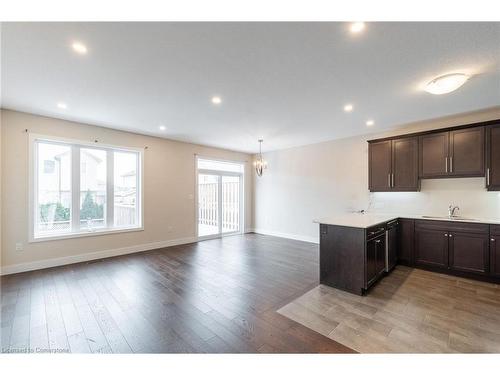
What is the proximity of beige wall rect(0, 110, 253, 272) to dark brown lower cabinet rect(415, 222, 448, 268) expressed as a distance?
15.8 ft

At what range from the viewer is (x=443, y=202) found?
4027mm

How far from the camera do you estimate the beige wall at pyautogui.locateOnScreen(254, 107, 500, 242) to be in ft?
12.5

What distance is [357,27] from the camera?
176 centimetres

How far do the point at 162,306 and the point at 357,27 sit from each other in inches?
→ 136

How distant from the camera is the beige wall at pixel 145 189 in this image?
3588mm

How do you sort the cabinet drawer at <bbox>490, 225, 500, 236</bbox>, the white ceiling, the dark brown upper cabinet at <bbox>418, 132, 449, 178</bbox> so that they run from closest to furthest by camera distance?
1. the white ceiling
2. the cabinet drawer at <bbox>490, 225, 500, 236</bbox>
3. the dark brown upper cabinet at <bbox>418, 132, 449, 178</bbox>

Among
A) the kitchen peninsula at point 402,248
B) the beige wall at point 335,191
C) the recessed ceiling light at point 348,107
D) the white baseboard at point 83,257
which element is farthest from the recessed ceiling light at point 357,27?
the white baseboard at point 83,257

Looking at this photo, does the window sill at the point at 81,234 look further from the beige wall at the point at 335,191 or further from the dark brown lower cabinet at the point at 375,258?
the dark brown lower cabinet at the point at 375,258

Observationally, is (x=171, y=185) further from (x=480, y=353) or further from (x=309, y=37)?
(x=480, y=353)

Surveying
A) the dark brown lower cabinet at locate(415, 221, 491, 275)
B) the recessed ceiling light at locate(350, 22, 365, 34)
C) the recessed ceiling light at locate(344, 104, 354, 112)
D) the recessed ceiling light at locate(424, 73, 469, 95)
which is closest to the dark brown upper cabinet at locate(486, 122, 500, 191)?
the dark brown lower cabinet at locate(415, 221, 491, 275)

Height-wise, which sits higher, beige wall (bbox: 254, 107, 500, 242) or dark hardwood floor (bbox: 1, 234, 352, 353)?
beige wall (bbox: 254, 107, 500, 242)

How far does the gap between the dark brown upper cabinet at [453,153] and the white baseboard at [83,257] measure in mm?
5764

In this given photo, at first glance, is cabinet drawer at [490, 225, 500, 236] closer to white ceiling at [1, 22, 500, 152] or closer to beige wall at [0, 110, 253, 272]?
white ceiling at [1, 22, 500, 152]
